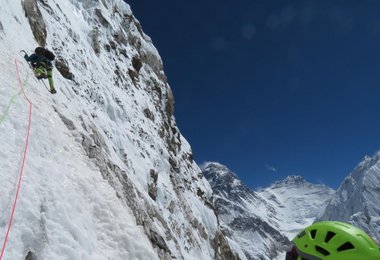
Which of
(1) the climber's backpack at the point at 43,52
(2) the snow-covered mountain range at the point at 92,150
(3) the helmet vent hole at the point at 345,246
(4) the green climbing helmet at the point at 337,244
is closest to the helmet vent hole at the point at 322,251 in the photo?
(4) the green climbing helmet at the point at 337,244

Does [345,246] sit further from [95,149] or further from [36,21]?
[36,21]

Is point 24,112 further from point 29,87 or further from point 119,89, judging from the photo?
point 119,89

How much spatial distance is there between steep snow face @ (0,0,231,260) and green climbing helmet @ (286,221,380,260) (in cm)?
502

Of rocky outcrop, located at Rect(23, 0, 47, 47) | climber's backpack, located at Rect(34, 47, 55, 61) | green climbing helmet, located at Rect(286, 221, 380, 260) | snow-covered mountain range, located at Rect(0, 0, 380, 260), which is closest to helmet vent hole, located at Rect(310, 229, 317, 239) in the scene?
green climbing helmet, located at Rect(286, 221, 380, 260)

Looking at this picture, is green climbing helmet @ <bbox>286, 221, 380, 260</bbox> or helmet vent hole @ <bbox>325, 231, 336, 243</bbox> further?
helmet vent hole @ <bbox>325, 231, 336, 243</bbox>

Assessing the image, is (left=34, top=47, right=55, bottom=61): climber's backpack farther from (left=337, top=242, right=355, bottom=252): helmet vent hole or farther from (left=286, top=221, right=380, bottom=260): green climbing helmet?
(left=337, top=242, right=355, bottom=252): helmet vent hole

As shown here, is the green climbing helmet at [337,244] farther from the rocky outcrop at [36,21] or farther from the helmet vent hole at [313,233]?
the rocky outcrop at [36,21]

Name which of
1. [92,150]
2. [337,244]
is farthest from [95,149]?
[337,244]

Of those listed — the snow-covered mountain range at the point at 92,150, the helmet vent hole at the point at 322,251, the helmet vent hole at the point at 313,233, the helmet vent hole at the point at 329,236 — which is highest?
the snow-covered mountain range at the point at 92,150

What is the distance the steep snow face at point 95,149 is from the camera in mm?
9016

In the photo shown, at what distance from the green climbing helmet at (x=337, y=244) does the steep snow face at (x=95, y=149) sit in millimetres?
5024

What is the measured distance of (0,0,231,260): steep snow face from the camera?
902cm

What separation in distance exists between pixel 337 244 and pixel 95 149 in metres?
12.4

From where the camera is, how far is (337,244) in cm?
420
